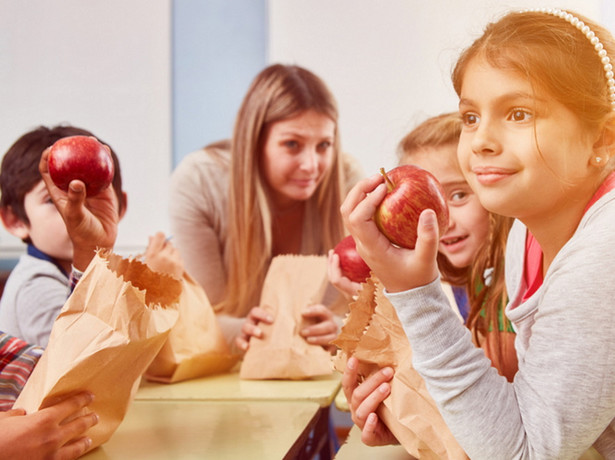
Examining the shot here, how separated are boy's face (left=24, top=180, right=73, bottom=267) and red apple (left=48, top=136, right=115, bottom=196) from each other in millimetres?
279

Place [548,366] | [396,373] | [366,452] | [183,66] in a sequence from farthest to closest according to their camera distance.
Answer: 1. [183,66]
2. [366,452]
3. [396,373]
4. [548,366]

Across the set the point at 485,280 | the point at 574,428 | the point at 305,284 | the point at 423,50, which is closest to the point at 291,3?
the point at 423,50

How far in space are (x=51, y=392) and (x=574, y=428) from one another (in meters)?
0.56

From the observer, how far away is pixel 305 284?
4.43 ft

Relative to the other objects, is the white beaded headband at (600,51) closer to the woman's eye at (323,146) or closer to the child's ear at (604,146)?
the child's ear at (604,146)

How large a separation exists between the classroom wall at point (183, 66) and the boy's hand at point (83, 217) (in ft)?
4.92

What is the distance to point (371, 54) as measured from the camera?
241cm

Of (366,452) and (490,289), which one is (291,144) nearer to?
(490,289)

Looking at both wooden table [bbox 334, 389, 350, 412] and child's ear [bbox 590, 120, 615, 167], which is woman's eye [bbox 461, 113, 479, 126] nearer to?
child's ear [bbox 590, 120, 615, 167]

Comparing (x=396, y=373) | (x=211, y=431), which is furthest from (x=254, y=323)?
(x=396, y=373)

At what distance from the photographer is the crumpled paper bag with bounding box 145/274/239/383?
3.95ft

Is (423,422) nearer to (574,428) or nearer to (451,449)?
(451,449)

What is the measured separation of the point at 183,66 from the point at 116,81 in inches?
11.0

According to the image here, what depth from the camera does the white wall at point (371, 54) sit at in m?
2.34
